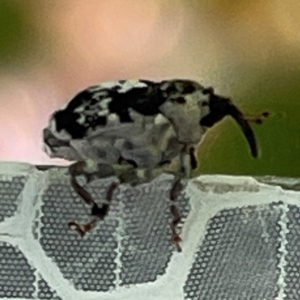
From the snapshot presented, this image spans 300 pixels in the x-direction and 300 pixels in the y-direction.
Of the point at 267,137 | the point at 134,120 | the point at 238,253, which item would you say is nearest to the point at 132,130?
the point at 134,120

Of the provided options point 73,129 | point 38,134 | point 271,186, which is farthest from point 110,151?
point 38,134

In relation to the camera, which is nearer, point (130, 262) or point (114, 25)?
point (130, 262)

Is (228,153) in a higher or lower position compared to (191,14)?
lower

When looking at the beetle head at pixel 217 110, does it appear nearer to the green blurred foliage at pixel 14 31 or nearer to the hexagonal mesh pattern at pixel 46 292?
the hexagonal mesh pattern at pixel 46 292

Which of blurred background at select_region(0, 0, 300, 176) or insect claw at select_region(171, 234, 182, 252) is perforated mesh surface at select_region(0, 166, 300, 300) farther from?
blurred background at select_region(0, 0, 300, 176)

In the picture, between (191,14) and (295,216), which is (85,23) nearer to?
(191,14)

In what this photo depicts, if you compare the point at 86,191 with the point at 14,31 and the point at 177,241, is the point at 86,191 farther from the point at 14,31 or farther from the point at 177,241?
the point at 14,31

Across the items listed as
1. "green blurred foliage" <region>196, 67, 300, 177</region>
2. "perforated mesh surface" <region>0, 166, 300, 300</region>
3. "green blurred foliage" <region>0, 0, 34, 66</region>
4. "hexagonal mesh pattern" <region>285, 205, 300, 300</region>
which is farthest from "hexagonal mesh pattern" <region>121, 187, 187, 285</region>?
"green blurred foliage" <region>0, 0, 34, 66</region>

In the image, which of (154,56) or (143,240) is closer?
(143,240)
